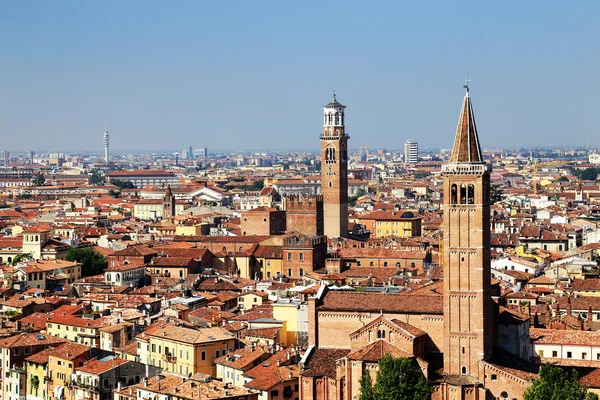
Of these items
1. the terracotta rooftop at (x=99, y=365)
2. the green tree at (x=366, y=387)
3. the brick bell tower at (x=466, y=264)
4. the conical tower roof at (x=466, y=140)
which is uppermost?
the conical tower roof at (x=466, y=140)

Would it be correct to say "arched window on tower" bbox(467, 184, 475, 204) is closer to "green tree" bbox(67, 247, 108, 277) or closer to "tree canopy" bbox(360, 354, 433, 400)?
"tree canopy" bbox(360, 354, 433, 400)

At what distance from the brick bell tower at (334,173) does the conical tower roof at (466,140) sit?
1303 inches

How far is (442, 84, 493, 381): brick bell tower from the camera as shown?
31125 mm

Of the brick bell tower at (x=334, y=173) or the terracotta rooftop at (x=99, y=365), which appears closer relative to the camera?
the terracotta rooftop at (x=99, y=365)

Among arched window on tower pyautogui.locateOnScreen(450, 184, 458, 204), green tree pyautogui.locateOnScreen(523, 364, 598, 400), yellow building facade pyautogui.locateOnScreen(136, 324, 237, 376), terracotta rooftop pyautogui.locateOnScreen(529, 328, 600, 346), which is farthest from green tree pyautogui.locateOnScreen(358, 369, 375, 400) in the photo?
terracotta rooftop pyautogui.locateOnScreen(529, 328, 600, 346)

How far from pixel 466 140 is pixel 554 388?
7848mm

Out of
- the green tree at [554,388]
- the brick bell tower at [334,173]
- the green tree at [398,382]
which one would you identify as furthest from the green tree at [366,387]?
the brick bell tower at [334,173]

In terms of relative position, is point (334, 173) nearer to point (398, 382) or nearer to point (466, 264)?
point (466, 264)

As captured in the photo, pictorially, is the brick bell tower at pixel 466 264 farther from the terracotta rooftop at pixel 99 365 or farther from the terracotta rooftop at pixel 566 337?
the terracotta rooftop at pixel 99 365

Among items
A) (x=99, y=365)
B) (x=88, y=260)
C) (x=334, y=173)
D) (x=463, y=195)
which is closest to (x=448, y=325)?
(x=463, y=195)

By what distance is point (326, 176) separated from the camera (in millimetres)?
66188

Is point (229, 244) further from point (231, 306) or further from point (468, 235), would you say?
point (468, 235)

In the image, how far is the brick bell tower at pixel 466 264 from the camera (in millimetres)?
31125

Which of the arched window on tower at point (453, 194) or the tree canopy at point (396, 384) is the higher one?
the arched window on tower at point (453, 194)
